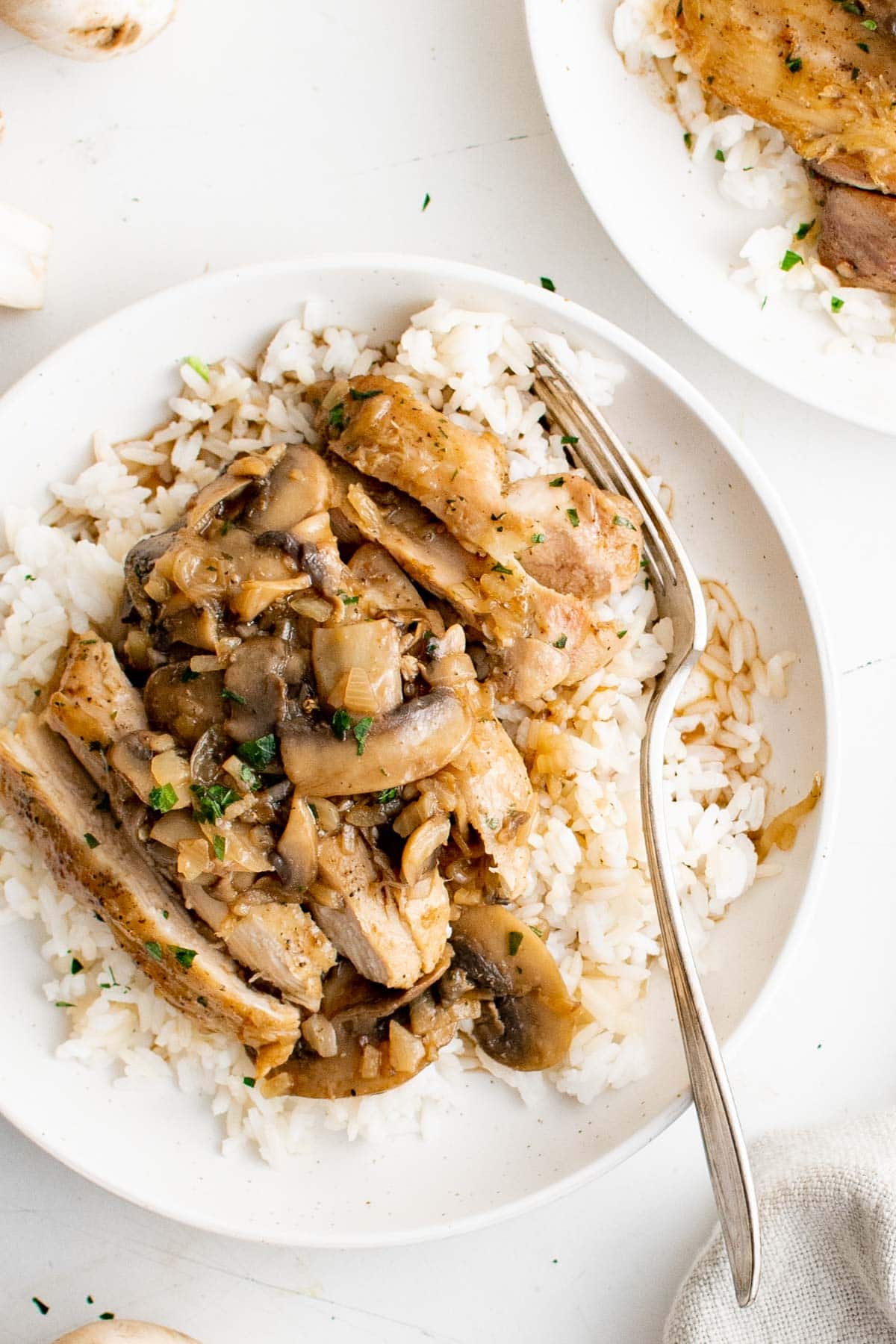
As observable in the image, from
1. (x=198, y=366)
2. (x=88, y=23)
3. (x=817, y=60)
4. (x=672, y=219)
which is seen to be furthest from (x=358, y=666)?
(x=817, y=60)

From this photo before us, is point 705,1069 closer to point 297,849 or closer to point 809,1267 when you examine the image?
point 809,1267

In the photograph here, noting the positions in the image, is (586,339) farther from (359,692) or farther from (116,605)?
(116,605)

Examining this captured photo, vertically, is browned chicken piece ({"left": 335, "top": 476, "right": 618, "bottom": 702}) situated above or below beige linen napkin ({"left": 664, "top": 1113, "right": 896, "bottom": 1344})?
above

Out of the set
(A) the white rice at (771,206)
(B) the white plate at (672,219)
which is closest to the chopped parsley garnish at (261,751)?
(B) the white plate at (672,219)

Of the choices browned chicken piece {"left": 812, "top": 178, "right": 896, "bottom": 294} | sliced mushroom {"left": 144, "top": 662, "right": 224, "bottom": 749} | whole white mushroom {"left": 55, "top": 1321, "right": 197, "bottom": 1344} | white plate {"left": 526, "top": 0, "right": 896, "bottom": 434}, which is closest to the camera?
sliced mushroom {"left": 144, "top": 662, "right": 224, "bottom": 749}

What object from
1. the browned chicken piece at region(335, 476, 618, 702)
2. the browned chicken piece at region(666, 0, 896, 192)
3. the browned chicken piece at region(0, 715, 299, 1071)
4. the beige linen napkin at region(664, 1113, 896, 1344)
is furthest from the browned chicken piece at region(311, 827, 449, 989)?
the browned chicken piece at region(666, 0, 896, 192)

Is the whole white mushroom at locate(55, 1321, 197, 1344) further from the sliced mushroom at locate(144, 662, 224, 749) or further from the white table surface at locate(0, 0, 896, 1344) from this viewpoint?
the sliced mushroom at locate(144, 662, 224, 749)
